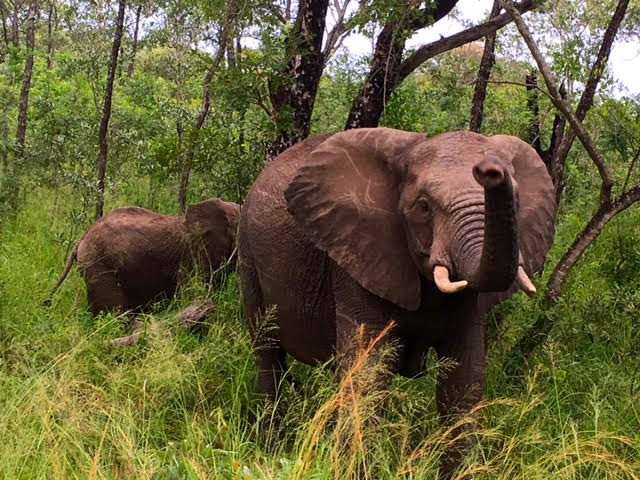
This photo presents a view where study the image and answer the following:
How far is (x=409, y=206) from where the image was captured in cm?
411

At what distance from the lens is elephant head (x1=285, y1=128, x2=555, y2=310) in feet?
12.2

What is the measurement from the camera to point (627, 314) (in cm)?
620

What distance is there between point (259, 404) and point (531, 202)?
87.6 inches

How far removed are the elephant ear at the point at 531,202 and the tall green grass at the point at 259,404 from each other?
65 cm

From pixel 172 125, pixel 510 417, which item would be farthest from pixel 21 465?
pixel 172 125

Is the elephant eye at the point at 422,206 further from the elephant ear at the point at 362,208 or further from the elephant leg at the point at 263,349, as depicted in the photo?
the elephant leg at the point at 263,349

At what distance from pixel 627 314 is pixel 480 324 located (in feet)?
7.19

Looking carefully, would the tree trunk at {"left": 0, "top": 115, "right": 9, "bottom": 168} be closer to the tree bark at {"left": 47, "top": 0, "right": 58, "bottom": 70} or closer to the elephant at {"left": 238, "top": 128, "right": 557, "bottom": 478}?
the tree bark at {"left": 47, "top": 0, "right": 58, "bottom": 70}

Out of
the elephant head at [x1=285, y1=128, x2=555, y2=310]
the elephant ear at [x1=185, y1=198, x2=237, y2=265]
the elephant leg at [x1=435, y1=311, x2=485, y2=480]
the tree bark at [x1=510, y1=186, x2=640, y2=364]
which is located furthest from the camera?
the elephant ear at [x1=185, y1=198, x2=237, y2=265]

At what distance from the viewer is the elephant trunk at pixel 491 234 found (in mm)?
2926

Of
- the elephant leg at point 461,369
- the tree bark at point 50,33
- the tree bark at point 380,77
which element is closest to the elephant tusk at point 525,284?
the elephant leg at point 461,369

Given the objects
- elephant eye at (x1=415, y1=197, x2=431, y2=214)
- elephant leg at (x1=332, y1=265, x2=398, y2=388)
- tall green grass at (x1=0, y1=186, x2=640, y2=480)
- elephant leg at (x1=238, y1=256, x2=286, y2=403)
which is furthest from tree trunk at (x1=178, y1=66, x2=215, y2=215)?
elephant eye at (x1=415, y1=197, x2=431, y2=214)

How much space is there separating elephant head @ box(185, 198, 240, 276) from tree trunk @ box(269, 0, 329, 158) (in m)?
0.80

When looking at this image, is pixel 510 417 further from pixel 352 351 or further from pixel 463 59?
pixel 463 59
